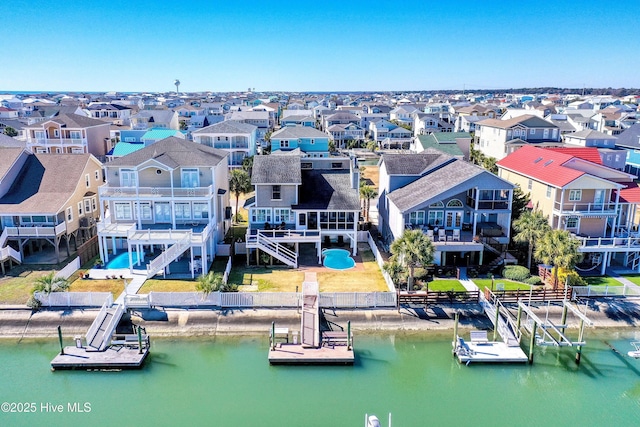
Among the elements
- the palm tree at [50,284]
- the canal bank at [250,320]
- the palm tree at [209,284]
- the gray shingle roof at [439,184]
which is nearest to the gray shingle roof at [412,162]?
the gray shingle roof at [439,184]

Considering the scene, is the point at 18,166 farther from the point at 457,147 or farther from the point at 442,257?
the point at 457,147

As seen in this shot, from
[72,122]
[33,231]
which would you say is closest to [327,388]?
[33,231]

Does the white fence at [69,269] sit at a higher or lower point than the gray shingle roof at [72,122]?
lower

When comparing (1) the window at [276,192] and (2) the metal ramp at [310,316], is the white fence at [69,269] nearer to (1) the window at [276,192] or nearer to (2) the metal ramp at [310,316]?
(1) the window at [276,192]

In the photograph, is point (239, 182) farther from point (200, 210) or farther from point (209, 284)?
point (209, 284)

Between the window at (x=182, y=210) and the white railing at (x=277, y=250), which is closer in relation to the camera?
the white railing at (x=277, y=250)

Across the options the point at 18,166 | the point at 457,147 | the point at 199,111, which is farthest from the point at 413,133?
the point at 18,166
